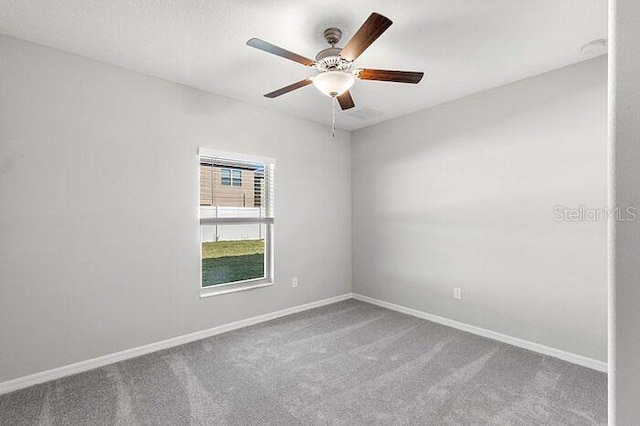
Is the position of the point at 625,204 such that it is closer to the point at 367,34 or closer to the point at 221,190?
the point at 367,34

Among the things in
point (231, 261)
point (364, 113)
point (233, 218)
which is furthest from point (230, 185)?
point (364, 113)

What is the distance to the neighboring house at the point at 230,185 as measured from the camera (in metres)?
3.45

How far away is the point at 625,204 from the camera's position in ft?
1.86

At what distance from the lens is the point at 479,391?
7.52 feet

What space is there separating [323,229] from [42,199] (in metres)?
2.99

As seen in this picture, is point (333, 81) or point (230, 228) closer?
point (333, 81)

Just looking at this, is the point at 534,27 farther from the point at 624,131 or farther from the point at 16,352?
the point at 16,352

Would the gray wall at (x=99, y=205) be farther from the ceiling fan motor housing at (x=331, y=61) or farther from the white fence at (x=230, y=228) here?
the ceiling fan motor housing at (x=331, y=61)

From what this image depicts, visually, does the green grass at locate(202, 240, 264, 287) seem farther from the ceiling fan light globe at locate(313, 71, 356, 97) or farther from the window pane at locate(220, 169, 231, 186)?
the ceiling fan light globe at locate(313, 71, 356, 97)

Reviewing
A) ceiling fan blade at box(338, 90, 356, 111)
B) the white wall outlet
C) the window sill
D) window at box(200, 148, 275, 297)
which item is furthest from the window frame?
the white wall outlet

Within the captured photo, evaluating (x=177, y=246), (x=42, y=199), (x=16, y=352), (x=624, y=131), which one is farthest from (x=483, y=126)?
(x=16, y=352)

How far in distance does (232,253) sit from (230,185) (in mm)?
1006

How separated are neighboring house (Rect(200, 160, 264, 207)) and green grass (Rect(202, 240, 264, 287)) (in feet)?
1.65

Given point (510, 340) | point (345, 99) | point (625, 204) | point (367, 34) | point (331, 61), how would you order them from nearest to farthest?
point (625, 204) < point (367, 34) < point (331, 61) < point (345, 99) < point (510, 340)
